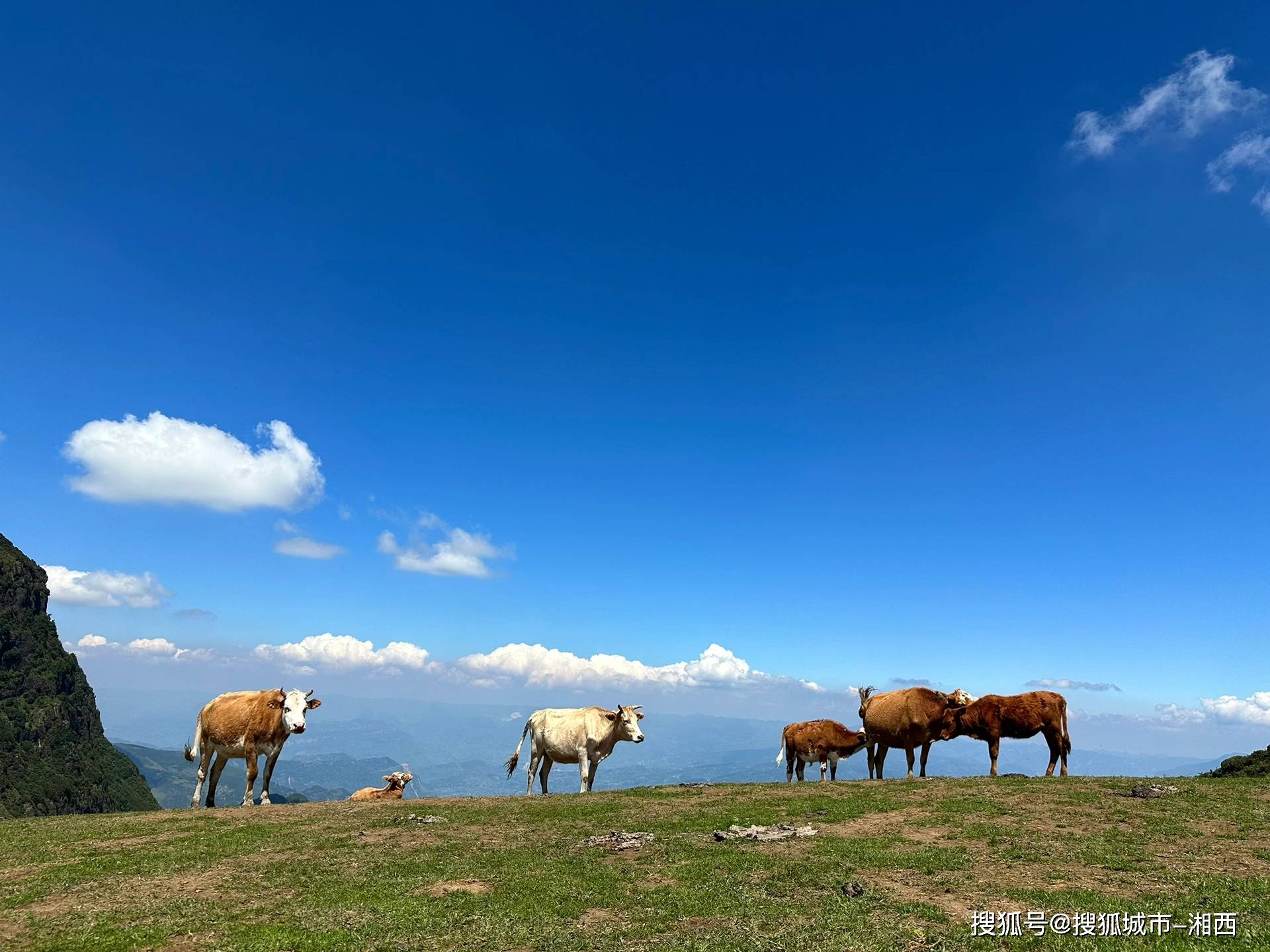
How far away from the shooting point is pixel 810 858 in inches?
556

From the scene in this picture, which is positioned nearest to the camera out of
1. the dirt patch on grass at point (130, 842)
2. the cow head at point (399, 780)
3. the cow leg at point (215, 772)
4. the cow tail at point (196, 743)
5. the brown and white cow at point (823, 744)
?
the dirt patch on grass at point (130, 842)

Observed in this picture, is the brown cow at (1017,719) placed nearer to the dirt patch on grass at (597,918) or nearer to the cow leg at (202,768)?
the dirt patch on grass at (597,918)

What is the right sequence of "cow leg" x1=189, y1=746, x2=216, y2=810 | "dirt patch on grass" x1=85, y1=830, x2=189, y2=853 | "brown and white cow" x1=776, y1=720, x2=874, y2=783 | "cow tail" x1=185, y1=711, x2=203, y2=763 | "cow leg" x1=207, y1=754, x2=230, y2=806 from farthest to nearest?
"brown and white cow" x1=776, y1=720, x2=874, y2=783 < "cow leg" x1=189, y1=746, x2=216, y2=810 < "cow leg" x1=207, y1=754, x2=230, y2=806 < "cow tail" x1=185, y1=711, x2=203, y2=763 < "dirt patch on grass" x1=85, y1=830, x2=189, y2=853

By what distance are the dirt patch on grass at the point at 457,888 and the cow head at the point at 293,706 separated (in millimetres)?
12773

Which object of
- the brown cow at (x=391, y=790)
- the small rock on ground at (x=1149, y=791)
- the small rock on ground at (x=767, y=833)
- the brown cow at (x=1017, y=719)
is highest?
the brown cow at (x=1017, y=719)

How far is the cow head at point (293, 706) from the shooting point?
23.9 metres

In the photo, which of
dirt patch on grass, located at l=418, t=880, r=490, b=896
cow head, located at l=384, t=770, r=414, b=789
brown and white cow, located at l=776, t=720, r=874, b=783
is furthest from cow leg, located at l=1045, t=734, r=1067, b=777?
cow head, located at l=384, t=770, r=414, b=789

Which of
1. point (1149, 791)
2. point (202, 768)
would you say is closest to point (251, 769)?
point (202, 768)

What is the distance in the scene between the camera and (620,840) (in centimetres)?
1600

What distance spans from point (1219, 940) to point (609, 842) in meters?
11.2

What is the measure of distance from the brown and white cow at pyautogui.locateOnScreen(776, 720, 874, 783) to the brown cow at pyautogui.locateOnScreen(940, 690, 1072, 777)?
5.01 meters

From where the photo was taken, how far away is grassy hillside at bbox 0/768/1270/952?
34.5 ft

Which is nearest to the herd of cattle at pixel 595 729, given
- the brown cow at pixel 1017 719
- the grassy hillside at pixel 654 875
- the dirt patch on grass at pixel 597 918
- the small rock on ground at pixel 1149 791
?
the brown cow at pixel 1017 719

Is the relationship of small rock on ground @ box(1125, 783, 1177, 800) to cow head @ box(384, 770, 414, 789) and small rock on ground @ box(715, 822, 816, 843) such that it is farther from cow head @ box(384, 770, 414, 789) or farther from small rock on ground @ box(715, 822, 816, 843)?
cow head @ box(384, 770, 414, 789)
